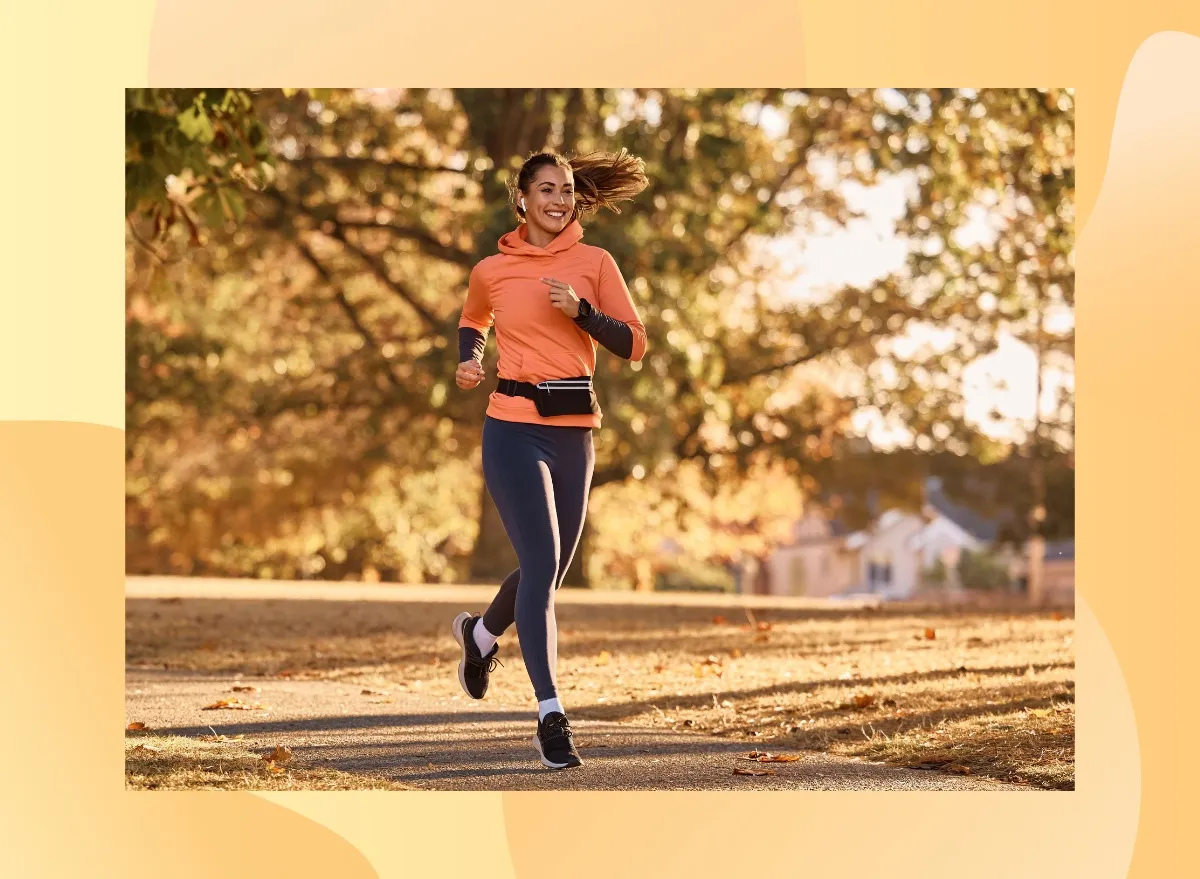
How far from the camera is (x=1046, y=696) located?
8.12m

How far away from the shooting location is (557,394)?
593cm

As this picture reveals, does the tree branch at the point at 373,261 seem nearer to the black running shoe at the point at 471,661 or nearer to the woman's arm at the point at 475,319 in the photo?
the black running shoe at the point at 471,661

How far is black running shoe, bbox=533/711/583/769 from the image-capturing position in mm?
5773

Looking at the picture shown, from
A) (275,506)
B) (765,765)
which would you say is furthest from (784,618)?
(275,506)

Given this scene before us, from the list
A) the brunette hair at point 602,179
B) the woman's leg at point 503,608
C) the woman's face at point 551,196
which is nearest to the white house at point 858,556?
the woman's leg at point 503,608

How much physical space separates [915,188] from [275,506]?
12171 millimetres

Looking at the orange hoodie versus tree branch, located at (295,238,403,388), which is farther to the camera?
tree branch, located at (295,238,403,388)

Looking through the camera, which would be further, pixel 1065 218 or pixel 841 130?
pixel 841 130

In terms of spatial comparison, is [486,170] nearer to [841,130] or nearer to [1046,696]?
[841,130]

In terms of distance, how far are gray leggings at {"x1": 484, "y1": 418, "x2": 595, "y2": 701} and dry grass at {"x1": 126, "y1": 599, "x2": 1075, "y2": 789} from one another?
5.01 feet

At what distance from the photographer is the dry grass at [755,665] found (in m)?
7.07

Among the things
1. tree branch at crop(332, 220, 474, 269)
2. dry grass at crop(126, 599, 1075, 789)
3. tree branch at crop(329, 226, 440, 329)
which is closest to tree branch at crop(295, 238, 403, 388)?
tree branch at crop(329, 226, 440, 329)

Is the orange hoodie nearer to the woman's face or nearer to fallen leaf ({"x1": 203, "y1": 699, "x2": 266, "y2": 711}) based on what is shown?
the woman's face
